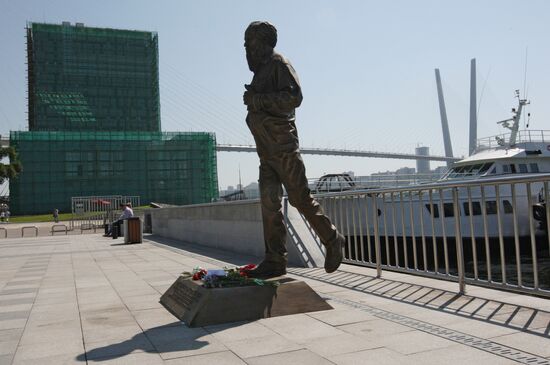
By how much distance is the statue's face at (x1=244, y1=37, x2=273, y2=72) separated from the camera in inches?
195

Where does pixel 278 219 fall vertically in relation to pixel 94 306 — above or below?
above

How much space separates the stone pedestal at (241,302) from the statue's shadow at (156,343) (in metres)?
0.17

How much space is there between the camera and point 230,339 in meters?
3.66

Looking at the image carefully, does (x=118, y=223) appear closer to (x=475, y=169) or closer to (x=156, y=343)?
(x=475, y=169)

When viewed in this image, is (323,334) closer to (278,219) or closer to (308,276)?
(278,219)

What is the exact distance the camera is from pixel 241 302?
4.27 metres

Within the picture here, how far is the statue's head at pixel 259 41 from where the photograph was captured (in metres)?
4.93

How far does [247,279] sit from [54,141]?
6747cm

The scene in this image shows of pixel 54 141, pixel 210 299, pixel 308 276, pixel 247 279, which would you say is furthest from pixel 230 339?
pixel 54 141

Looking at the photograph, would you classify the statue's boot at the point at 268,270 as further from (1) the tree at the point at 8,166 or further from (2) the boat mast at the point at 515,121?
(1) the tree at the point at 8,166

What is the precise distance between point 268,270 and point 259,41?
226cm

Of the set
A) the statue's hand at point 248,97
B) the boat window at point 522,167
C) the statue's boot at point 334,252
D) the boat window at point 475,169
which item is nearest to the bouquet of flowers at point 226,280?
the statue's boot at point 334,252

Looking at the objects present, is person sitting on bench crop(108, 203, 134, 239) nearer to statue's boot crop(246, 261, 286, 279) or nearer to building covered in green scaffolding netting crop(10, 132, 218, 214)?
statue's boot crop(246, 261, 286, 279)

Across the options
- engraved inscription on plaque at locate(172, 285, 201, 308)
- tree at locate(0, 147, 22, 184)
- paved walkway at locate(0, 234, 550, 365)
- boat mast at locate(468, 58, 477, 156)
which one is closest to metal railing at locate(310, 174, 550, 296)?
paved walkway at locate(0, 234, 550, 365)
